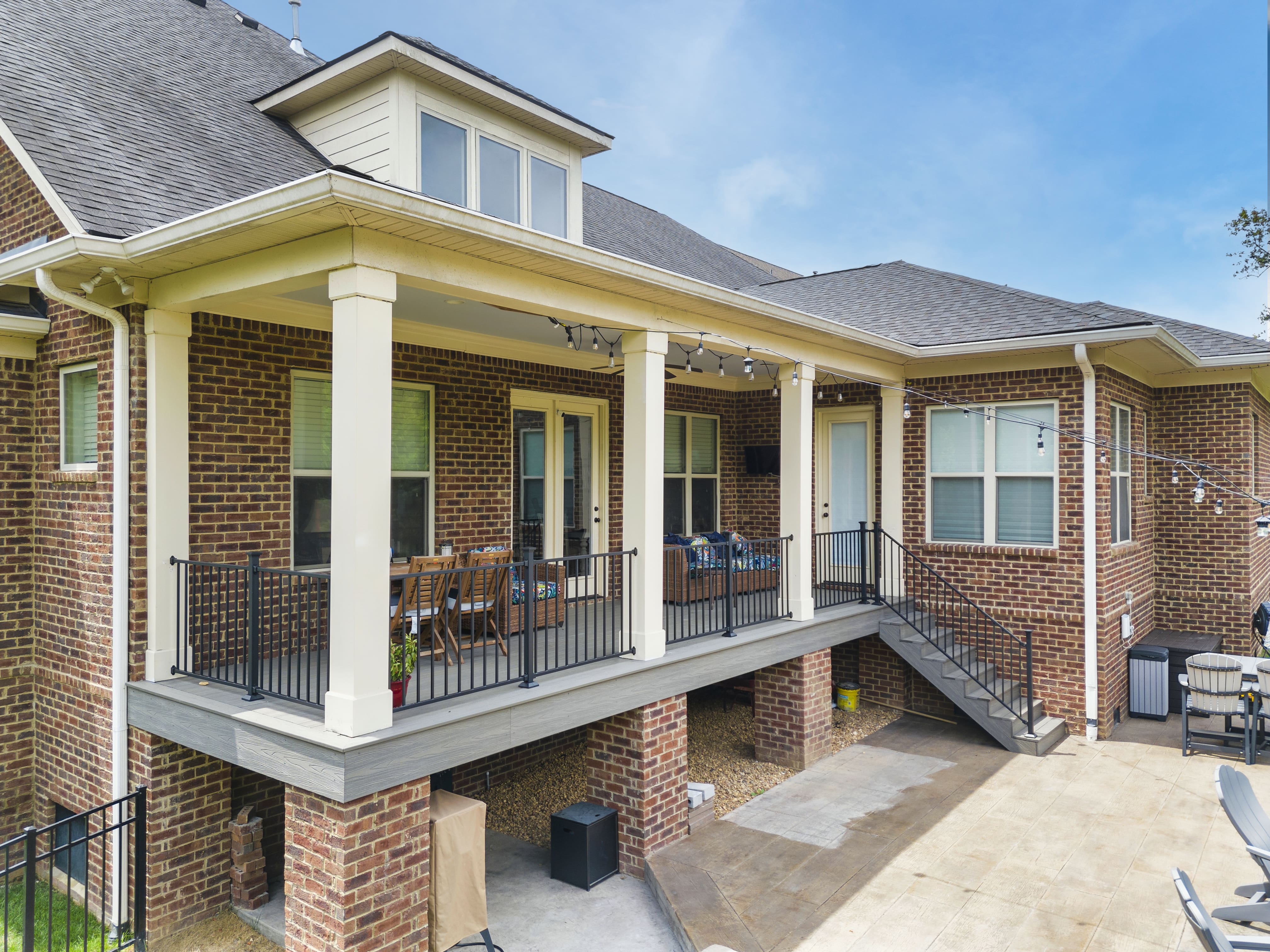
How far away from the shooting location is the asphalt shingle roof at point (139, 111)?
5504 mm

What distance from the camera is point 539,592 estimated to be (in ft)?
23.7

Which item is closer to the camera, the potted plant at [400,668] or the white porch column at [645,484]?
the potted plant at [400,668]

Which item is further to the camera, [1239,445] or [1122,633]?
[1239,445]

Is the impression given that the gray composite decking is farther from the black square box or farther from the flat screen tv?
the flat screen tv

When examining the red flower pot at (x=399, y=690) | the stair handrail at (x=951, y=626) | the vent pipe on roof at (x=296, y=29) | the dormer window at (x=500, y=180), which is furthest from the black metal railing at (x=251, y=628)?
the vent pipe on roof at (x=296, y=29)

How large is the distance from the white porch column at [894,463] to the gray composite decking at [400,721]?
380cm

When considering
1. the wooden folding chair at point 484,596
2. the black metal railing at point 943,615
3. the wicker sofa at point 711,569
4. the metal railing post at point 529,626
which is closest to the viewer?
the metal railing post at point 529,626

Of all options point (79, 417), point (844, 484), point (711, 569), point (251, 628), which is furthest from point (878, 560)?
point (79, 417)

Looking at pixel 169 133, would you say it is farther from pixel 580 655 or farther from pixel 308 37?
pixel 308 37

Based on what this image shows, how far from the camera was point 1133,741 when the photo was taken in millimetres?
8414

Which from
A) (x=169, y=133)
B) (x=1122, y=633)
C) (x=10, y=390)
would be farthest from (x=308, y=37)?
(x=1122, y=633)

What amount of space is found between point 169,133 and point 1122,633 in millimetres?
10490

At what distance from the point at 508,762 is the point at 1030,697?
5.11 m

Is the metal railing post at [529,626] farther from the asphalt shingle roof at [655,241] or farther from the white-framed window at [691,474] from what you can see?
the white-framed window at [691,474]
